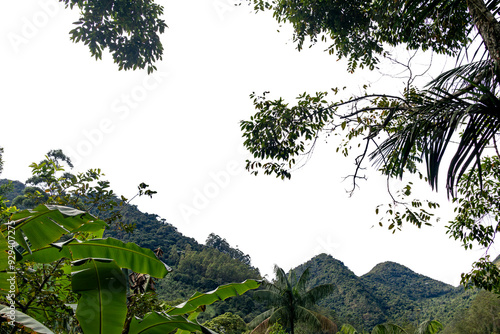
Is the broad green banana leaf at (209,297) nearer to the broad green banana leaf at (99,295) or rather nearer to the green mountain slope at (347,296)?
the broad green banana leaf at (99,295)

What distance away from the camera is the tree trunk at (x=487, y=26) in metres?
2.22

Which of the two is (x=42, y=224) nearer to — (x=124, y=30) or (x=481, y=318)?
(x=124, y=30)

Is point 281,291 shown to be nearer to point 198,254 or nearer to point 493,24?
point 493,24

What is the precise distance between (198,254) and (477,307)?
32295mm

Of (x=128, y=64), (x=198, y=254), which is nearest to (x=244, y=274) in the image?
(x=198, y=254)

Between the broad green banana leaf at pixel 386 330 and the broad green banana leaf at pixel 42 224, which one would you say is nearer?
the broad green banana leaf at pixel 42 224

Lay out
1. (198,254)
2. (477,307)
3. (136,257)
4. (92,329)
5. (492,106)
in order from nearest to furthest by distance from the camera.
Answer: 1. (92,329)
2. (492,106)
3. (136,257)
4. (477,307)
5. (198,254)

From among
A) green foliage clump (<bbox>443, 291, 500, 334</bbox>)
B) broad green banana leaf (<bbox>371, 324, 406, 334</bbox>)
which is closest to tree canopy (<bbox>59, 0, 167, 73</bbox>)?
broad green banana leaf (<bbox>371, 324, 406, 334</bbox>)

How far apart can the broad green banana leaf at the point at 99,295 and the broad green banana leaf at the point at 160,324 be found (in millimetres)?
189

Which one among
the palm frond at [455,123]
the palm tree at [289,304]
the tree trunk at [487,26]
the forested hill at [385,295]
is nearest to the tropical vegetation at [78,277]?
the palm frond at [455,123]

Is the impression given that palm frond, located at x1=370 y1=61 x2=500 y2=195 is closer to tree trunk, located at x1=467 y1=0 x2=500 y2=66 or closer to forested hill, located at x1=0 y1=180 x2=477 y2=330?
tree trunk, located at x1=467 y1=0 x2=500 y2=66

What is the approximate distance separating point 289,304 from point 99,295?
18.2 metres

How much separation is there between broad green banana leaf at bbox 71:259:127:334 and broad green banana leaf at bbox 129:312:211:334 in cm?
19

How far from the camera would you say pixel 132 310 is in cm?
289
